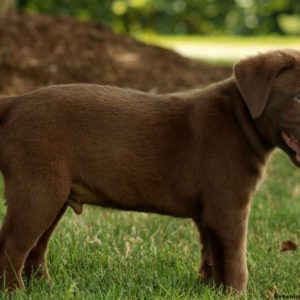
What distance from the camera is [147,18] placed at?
2255 centimetres

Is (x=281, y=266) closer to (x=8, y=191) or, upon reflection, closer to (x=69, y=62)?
(x=8, y=191)

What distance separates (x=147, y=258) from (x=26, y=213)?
1119mm

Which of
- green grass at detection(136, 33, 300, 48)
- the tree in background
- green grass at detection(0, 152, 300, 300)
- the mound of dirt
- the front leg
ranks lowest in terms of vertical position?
green grass at detection(136, 33, 300, 48)

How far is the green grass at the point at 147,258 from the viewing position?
4.41 meters

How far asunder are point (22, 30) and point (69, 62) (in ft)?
3.15

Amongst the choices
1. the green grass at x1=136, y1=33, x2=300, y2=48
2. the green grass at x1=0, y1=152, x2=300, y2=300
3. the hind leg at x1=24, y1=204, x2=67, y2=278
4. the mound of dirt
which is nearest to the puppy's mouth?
the green grass at x1=0, y1=152, x2=300, y2=300

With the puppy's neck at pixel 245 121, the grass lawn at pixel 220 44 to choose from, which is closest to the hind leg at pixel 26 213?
the puppy's neck at pixel 245 121

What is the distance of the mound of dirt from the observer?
9.83 m

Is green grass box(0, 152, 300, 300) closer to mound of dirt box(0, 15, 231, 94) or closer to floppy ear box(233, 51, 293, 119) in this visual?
floppy ear box(233, 51, 293, 119)

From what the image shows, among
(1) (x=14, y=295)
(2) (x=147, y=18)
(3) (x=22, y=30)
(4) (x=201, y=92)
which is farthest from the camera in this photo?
(2) (x=147, y=18)

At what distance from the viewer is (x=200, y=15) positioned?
916 inches

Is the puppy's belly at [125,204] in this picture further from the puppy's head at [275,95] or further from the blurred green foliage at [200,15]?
the blurred green foliage at [200,15]

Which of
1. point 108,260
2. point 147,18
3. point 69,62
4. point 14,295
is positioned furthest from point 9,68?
point 147,18

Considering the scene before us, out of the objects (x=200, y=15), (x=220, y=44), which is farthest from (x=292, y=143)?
(x=200, y=15)
